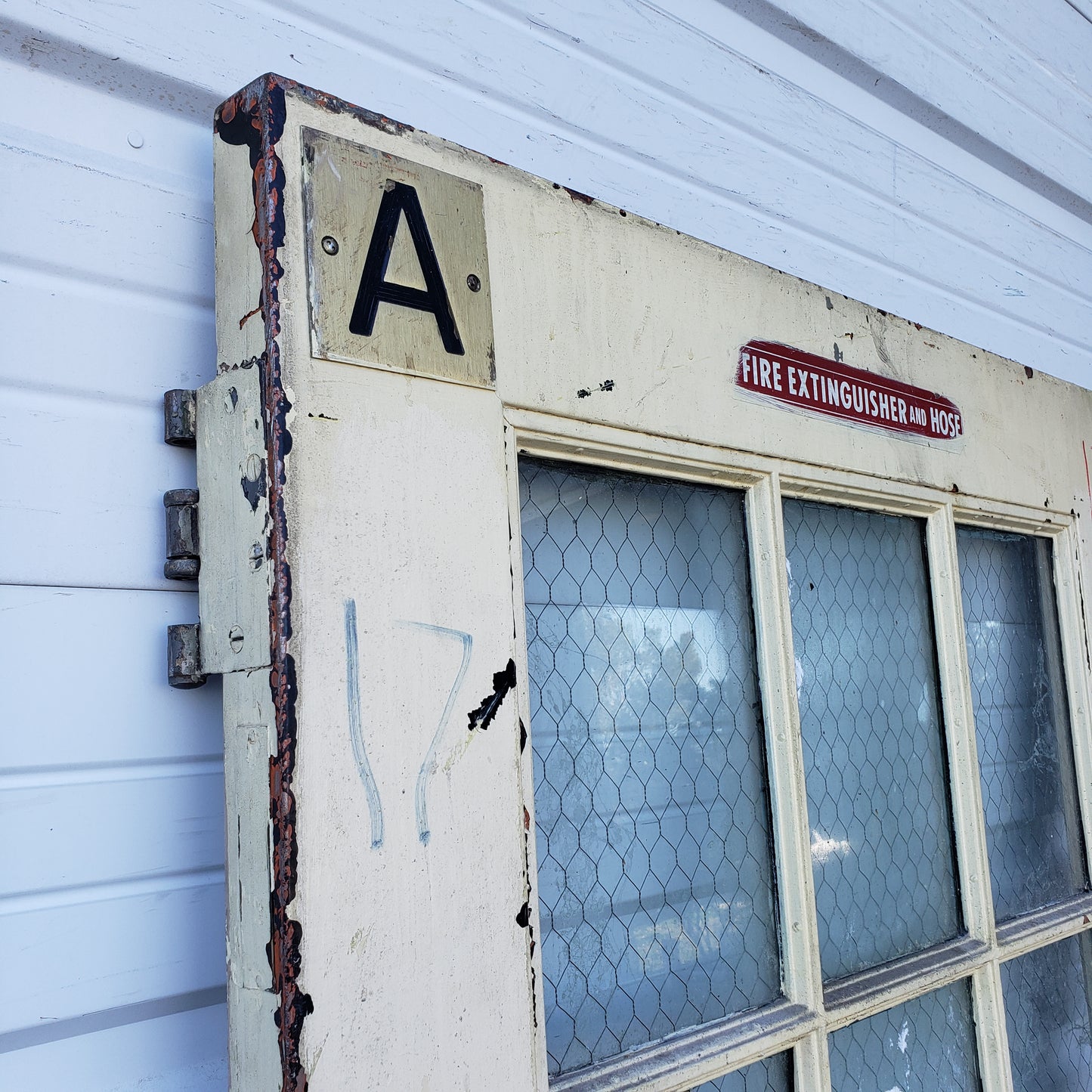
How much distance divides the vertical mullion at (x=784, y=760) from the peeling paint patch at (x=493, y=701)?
0.42m

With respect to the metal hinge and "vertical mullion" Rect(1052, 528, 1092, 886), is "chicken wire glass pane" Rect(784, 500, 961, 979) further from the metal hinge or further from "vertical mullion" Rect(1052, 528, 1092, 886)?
the metal hinge

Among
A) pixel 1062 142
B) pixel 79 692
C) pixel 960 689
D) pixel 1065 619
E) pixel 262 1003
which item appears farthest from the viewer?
pixel 1062 142

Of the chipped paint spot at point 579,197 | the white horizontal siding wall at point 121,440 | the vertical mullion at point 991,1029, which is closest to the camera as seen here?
the white horizontal siding wall at point 121,440

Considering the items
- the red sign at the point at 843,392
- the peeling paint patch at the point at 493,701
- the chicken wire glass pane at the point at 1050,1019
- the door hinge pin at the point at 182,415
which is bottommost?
the chicken wire glass pane at the point at 1050,1019

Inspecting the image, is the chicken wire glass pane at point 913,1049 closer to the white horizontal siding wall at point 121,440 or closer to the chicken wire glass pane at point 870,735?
the chicken wire glass pane at point 870,735

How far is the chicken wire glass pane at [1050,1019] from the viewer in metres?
1.53

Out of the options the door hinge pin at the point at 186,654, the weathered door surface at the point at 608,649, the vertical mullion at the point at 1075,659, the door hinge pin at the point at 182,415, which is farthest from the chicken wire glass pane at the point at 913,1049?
the door hinge pin at the point at 182,415

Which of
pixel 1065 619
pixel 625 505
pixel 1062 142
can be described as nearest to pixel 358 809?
pixel 625 505

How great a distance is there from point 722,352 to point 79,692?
76 centimetres

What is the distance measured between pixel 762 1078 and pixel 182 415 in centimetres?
94

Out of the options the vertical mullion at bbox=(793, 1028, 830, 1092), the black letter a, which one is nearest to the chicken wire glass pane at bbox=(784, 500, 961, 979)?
the vertical mullion at bbox=(793, 1028, 830, 1092)

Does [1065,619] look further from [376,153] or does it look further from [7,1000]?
[7,1000]

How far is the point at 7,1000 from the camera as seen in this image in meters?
0.81

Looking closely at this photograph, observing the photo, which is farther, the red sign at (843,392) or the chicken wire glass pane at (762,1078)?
the red sign at (843,392)
